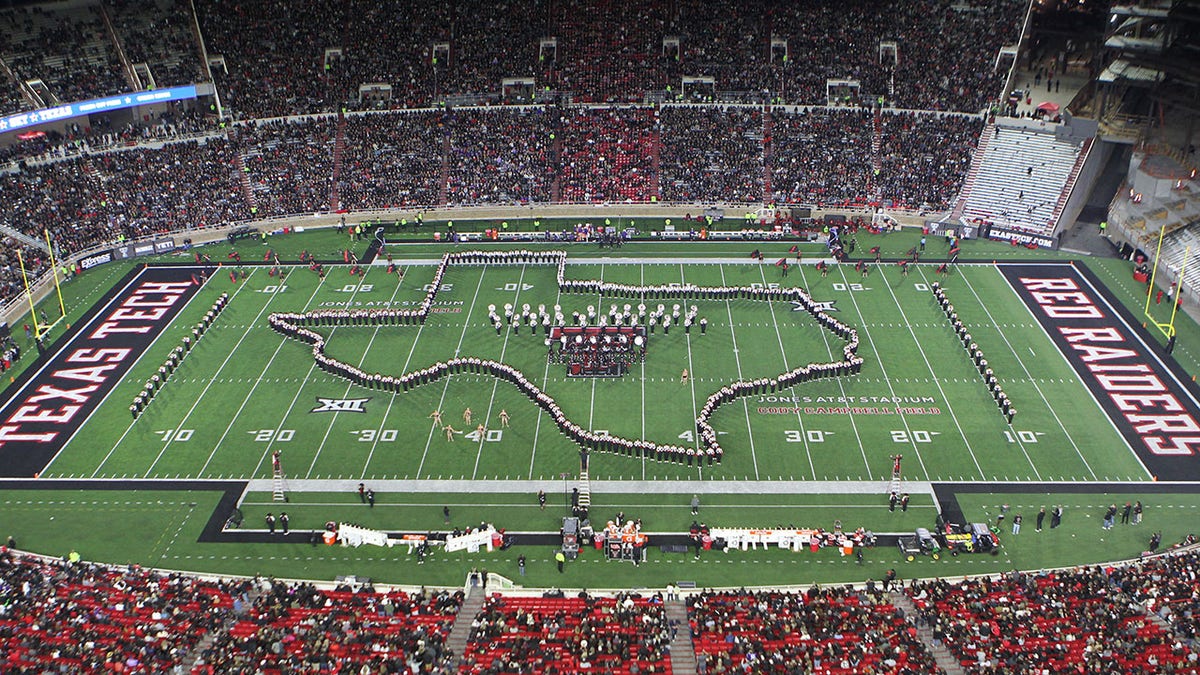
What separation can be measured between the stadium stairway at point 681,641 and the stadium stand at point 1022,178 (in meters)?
38.5

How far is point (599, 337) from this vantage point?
4684cm

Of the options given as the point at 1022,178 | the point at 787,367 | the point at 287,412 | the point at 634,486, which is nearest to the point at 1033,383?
the point at 787,367

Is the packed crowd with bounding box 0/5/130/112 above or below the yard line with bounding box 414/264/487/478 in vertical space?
above

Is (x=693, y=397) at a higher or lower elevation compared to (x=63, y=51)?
lower

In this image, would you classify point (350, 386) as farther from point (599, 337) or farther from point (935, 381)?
point (935, 381)

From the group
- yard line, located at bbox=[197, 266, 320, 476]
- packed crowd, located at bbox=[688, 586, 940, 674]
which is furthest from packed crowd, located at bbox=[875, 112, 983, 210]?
packed crowd, located at bbox=[688, 586, 940, 674]

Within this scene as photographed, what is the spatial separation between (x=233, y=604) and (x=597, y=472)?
13.6 meters

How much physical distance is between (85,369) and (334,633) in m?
25.4

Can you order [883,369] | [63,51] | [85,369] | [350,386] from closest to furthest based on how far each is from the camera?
[350,386], [883,369], [85,369], [63,51]

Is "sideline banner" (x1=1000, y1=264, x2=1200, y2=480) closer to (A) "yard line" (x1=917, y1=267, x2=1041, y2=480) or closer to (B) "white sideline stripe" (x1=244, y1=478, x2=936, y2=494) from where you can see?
(A) "yard line" (x1=917, y1=267, x2=1041, y2=480)

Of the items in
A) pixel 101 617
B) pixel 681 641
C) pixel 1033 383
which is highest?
pixel 101 617

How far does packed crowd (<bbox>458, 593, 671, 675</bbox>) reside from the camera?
2616 centimetres

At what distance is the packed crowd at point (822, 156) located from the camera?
6386cm

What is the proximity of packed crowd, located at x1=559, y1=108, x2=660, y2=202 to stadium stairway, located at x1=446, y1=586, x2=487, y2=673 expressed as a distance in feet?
124
